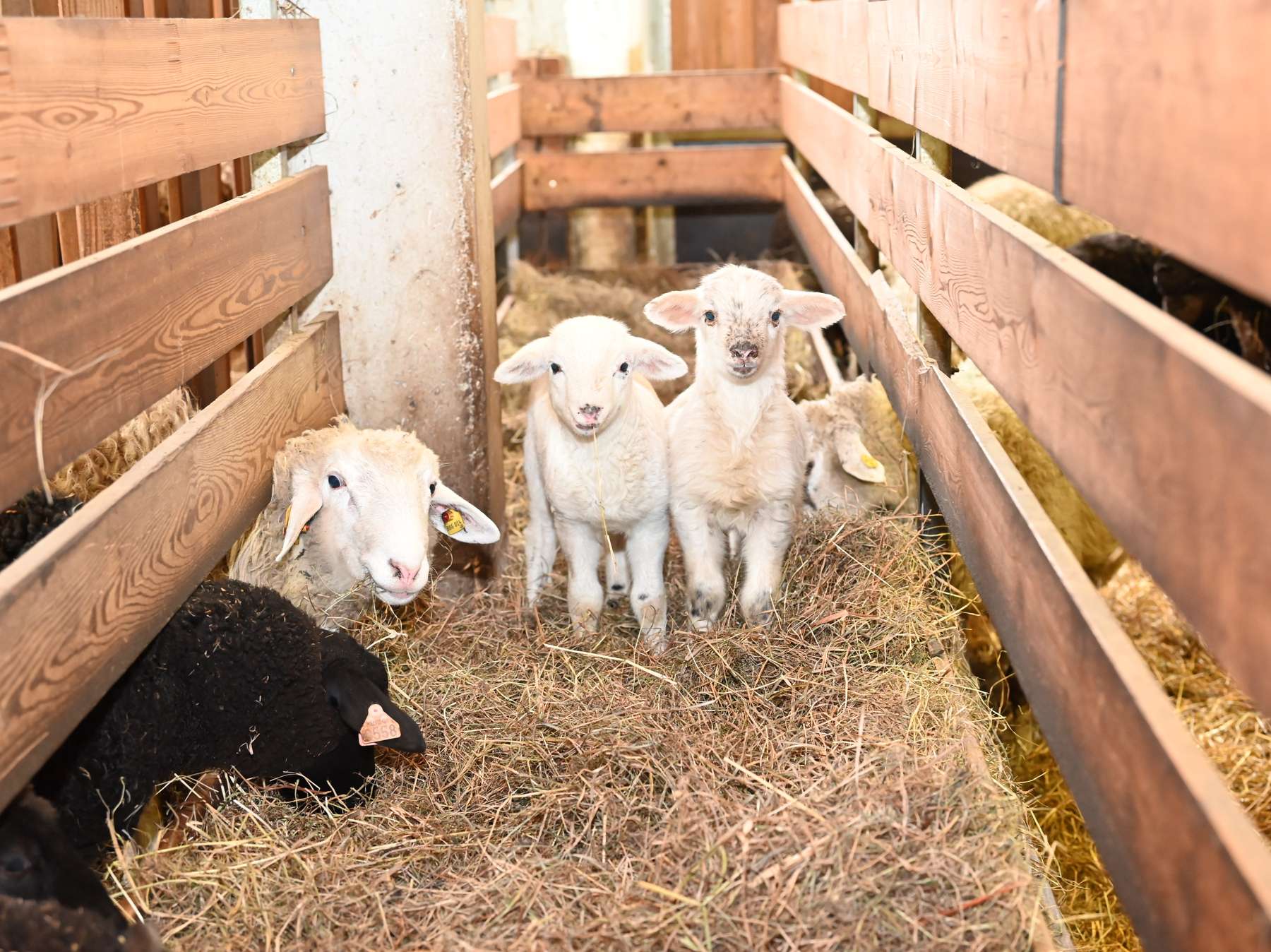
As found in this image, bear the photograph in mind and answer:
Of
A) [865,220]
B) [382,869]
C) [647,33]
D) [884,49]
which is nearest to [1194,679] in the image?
[865,220]

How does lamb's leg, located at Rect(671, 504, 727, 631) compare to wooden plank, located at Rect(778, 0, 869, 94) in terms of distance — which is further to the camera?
wooden plank, located at Rect(778, 0, 869, 94)

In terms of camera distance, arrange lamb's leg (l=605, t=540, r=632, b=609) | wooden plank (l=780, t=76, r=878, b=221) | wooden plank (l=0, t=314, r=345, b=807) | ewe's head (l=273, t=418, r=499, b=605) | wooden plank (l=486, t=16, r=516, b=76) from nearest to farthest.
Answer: wooden plank (l=0, t=314, r=345, b=807) < ewe's head (l=273, t=418, r=499, b=605) < lamb's leg (l=605, t=540, r=632, b=609) < wooden plank (l=780, t=76, r=878, b=221) < wooden plank (l=486, t=16, r=516, b=76)

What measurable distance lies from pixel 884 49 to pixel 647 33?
871cm

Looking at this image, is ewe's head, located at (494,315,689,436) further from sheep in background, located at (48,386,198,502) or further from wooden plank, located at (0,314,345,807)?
sheep in background, located at (48,386,198,502)

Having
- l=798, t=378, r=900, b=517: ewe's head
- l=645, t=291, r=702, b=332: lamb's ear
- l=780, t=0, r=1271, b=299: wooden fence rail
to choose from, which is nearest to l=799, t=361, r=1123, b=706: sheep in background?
l=798, t=378, r=900, b=517: ewe's head

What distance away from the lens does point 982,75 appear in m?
3.13

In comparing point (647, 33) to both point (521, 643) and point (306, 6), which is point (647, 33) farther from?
point (521, 643)

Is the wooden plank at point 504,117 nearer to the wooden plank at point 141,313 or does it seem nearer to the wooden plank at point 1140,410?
the wooden plank at point 141,313

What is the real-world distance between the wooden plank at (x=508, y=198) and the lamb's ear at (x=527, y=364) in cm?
371

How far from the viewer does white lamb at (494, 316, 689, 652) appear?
419 centimetres

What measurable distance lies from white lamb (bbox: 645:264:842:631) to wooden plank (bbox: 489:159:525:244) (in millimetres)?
3844

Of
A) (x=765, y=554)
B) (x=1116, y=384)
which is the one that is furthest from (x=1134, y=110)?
(x=765, y=554)

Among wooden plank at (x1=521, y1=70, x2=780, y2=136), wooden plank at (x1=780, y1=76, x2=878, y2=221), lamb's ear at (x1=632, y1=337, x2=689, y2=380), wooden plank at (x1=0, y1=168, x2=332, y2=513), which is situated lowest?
lamb's ear at (x1=632, y1=337, x2=689, y2=380)

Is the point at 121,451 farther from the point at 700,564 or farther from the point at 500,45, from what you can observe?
the point at 500,45
